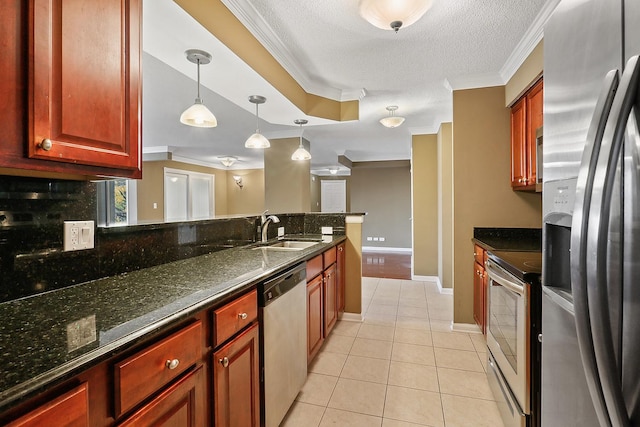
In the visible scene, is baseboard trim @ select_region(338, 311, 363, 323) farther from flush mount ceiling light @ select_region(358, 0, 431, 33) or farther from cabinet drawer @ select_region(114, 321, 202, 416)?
flush mount ceiling light @ select_region(358, 0, 431, 33)

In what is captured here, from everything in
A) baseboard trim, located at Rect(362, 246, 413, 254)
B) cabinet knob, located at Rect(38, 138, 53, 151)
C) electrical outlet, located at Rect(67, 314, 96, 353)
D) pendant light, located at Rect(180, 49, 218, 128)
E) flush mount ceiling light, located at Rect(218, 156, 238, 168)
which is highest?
flush mount ceiling light, located at Rect(218, 156, 238, 168)

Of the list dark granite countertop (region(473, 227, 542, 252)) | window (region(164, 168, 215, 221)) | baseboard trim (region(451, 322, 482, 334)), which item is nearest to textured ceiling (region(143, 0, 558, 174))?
dark granite countertop (region(473, 227, 542, 252))

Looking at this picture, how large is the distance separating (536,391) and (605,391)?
1095 mm

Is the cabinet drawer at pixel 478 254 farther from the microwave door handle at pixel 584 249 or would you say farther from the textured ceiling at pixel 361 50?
the microwave door handle at pixel 584 249

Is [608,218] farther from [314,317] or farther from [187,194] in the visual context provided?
[187,194]

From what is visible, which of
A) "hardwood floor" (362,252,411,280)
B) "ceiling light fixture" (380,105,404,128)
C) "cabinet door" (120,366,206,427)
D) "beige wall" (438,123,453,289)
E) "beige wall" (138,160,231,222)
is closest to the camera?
"cabinet door" (120,366,206,427)

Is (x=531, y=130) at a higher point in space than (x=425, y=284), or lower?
higher

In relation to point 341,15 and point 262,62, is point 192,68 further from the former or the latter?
point 341,15

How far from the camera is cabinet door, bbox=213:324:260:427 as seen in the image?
117 cm

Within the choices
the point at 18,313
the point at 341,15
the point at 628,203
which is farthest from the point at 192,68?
the point at 628,203

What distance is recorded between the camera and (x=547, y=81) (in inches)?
39.3

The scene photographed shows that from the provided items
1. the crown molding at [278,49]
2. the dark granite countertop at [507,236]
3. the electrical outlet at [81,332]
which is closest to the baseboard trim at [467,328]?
the dark granite countertop at [507,236]

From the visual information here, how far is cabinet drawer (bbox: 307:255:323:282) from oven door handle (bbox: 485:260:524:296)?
1205 millimetres

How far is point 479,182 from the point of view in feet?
9.71
